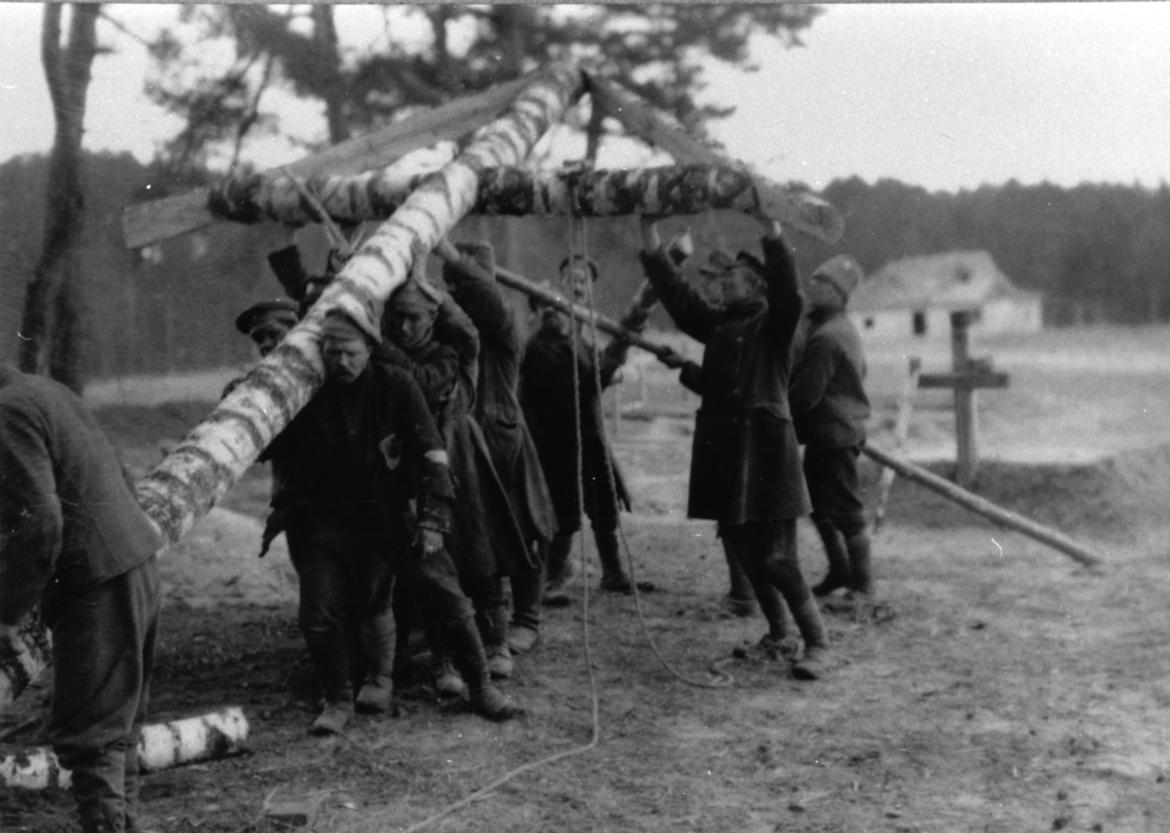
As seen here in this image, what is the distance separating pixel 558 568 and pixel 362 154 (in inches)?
108

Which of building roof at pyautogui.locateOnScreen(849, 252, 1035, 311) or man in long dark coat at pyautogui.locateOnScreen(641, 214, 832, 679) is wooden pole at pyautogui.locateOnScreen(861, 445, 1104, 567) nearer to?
man in long dark coat at pyautogui.locateOnScreen(641, 214, 832, 679)

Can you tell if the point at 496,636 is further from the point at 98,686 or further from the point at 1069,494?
the point at 1069,494

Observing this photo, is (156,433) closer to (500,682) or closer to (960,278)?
(500,682)

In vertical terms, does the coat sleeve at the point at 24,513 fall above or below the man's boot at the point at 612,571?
above

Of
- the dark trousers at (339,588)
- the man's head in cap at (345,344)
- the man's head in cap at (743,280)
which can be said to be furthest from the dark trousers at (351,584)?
the man's head in cap at (743,280)

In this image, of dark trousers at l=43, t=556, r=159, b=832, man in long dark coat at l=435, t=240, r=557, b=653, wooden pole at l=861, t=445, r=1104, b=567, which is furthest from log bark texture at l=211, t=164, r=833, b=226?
wooden pole at l=861, t=445, r=1104, b=567

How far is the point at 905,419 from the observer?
35.5 feet

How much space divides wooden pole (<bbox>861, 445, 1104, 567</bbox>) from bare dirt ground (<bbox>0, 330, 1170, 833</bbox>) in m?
0.18

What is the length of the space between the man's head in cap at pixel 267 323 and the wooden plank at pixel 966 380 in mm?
7301

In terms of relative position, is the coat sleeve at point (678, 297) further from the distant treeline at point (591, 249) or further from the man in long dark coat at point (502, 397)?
the man in long dark coat at point (502, 397)

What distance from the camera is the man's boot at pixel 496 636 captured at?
610 cm

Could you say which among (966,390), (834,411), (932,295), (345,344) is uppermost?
(932,295)

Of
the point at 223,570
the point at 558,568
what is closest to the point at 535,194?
the point at 558,568

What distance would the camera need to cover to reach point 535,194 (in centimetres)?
625
